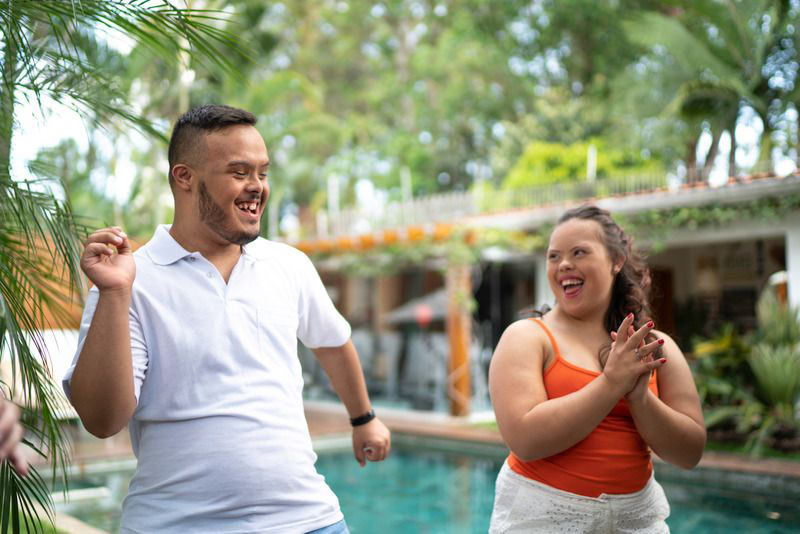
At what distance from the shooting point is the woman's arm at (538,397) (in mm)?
1815

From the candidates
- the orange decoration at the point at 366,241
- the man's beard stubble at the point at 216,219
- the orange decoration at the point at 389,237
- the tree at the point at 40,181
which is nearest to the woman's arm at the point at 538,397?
the man's beard stubble at the point at 216,219

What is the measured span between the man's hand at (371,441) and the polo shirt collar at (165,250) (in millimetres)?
760

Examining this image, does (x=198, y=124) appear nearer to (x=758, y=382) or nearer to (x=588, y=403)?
(x=588, y=403)

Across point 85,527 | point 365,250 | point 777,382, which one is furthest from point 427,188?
point 85,527

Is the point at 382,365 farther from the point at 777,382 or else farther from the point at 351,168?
the point at 351,168

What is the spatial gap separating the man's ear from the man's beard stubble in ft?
0.12

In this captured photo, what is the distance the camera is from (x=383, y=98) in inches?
1004

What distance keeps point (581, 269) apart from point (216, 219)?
92cm

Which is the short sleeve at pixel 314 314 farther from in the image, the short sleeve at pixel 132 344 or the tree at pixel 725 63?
the tree at pixel 725 63

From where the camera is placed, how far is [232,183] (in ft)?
5.91

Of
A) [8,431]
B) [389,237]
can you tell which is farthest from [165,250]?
[389,237]

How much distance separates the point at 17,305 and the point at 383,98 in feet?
78.5

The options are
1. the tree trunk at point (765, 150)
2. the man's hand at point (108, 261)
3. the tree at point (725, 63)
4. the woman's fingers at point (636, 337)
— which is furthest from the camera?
the tree at point (725, 63)

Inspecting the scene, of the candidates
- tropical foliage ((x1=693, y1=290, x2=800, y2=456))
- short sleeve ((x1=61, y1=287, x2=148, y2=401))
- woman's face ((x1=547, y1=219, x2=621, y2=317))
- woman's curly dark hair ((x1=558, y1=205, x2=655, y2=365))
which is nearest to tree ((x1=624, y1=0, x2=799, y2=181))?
tropical foliage ((x1=693, y1=290, x2=800, y2=456))
